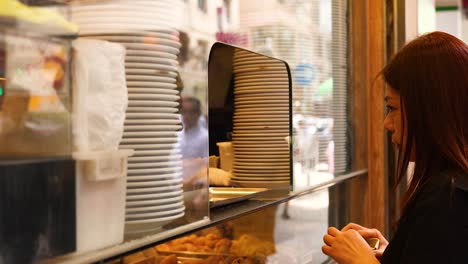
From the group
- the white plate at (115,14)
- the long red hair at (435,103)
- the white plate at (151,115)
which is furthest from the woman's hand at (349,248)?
the white plate at (115,14)

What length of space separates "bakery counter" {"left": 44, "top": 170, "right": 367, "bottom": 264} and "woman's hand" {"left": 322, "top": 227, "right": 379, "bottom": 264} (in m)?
0.18

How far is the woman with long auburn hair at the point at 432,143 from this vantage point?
979 millimetres

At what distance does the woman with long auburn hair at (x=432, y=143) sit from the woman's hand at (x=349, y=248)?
0.03 m

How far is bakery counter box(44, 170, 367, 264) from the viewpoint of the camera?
0.95m

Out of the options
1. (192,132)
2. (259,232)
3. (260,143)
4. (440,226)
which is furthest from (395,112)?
(259,232)

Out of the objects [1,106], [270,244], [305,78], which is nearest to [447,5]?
[305,78]

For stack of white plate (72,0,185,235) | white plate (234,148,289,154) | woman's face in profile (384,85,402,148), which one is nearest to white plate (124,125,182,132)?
stack of white plate (72,0,185,235)

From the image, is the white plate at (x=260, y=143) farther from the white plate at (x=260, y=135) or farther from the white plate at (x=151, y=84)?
the white plate at (x=151, y=84)

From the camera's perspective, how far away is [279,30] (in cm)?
159

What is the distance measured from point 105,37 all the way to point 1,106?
0.76 feet

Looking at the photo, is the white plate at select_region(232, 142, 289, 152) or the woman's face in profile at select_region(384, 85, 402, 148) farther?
the white plate at select_region(232, 142, 289, 152)

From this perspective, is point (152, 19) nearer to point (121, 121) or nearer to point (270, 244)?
point (121, 121)

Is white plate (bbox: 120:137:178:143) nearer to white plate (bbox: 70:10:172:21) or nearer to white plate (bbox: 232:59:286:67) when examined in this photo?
white plate (bbox: 70:10:172:21)

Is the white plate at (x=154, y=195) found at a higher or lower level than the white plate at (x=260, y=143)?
lower
